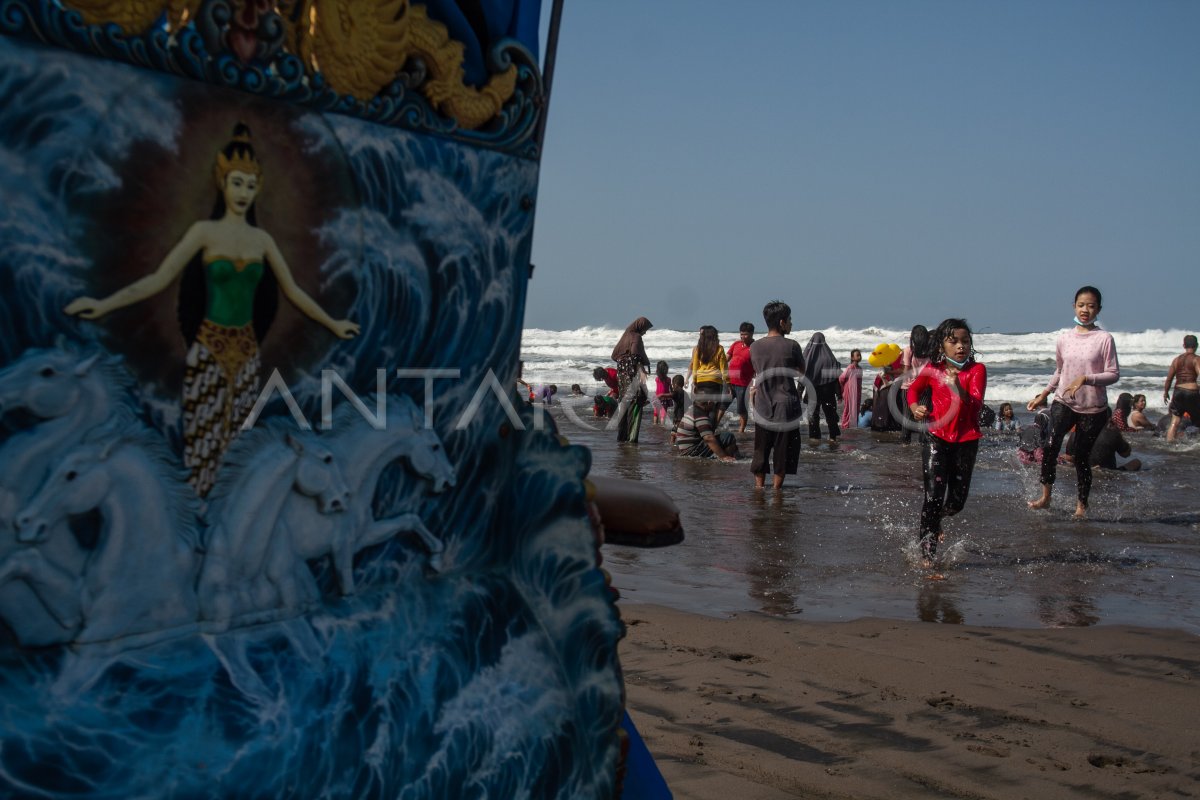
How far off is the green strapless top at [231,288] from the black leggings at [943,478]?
6.69m

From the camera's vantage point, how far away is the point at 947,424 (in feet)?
25.2

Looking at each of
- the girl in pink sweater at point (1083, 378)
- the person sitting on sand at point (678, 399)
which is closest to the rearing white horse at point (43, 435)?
the girl in pink sweater at point (1083, 378)

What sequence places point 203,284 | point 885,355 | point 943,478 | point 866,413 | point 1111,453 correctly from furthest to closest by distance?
1. point 866,413
2. point 885,355
3. point 1111,453
4. point 943,478
5. point 203,284

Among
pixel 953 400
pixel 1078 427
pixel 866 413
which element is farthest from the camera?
pixel 866 413

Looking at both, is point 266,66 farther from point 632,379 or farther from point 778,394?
point 632,379

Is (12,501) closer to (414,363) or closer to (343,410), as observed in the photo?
(343,410)

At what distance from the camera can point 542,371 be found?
4206 centimetres

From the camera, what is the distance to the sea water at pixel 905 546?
659 cm

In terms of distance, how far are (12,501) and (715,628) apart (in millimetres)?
4609

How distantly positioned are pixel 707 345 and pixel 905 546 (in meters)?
6.82

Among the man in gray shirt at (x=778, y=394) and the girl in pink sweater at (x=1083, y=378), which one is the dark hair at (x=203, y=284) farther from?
the man in gray shirt at (x=778, y=394)

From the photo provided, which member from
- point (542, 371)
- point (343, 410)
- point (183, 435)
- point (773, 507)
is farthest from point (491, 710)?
point (542, 371)

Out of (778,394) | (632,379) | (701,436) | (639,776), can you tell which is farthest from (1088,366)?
(639,776)

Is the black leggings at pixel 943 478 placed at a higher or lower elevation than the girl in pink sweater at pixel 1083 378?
lower
